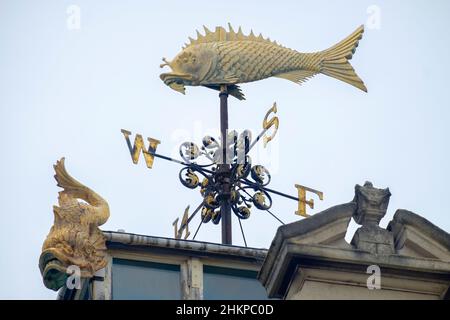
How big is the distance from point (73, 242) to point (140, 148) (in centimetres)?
434

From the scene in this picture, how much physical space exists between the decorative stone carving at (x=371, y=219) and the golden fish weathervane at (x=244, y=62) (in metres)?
8.47

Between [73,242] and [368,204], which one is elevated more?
[73,242]

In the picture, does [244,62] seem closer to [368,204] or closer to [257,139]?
[257,139]

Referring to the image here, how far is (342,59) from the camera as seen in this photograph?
3944 cm

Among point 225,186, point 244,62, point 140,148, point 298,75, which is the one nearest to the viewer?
point 225,186

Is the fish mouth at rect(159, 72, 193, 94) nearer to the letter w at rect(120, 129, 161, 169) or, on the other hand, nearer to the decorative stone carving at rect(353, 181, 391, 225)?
the letter w at rect(120, 129, 161, 169)

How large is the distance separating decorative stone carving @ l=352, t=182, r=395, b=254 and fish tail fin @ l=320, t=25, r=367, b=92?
31.1 feet

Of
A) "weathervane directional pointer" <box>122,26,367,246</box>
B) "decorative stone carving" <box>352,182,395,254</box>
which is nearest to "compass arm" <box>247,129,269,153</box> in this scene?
"weathervane directional pointer" <box>122,26,367,246</box>

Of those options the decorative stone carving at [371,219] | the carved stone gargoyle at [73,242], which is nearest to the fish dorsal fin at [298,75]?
the carved stone gargoyle at [73,242]

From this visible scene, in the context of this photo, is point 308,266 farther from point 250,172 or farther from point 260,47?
point 260,47

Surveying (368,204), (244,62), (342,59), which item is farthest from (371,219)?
(342,59)

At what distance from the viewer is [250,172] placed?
3678cm

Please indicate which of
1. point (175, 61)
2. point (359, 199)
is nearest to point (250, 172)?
point (175, 61)

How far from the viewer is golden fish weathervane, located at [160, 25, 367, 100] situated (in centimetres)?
3784
